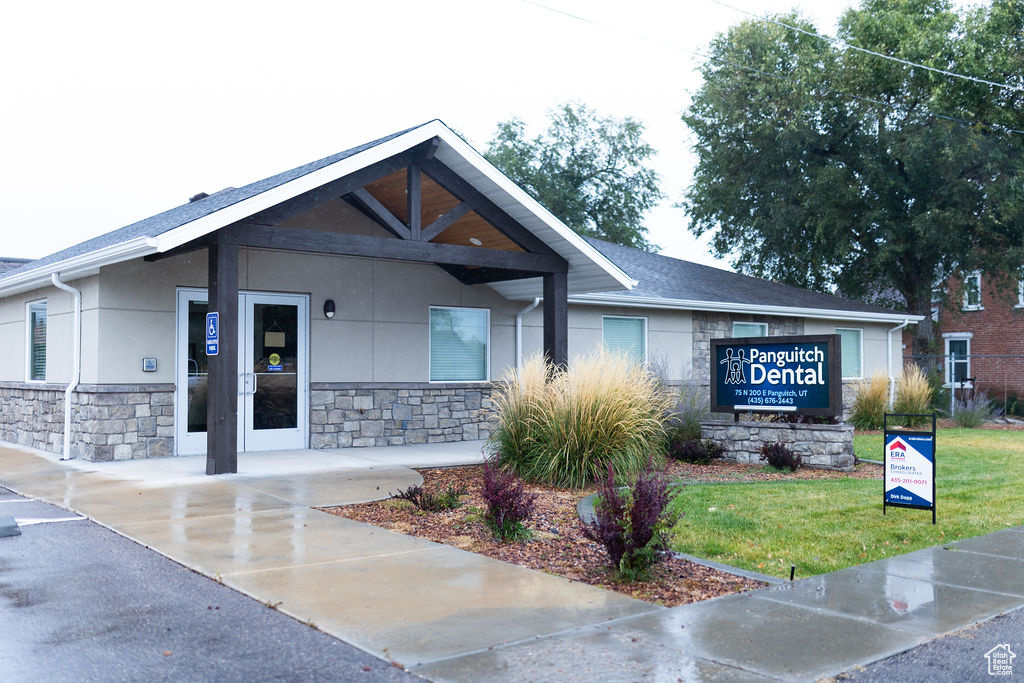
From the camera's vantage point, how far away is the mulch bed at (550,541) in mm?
5406

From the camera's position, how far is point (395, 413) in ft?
45.2

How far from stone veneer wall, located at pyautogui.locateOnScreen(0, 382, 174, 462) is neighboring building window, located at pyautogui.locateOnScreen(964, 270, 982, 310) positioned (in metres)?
24.8

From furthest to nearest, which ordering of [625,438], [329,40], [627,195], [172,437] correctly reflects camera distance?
[627,195], [329,40], [172,437], [625,438]

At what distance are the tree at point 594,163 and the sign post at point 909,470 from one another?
3808 centimetres

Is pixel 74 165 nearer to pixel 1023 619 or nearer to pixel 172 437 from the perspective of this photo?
pixel 172 437

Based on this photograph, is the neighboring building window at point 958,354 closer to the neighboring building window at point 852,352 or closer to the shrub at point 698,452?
the neighboring building window at point 852,352

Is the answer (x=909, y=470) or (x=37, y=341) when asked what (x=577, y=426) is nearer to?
(x=909, y=470)

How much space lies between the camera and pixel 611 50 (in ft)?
57.4

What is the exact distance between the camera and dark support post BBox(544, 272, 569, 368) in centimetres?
1274

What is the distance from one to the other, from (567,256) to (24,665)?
974cm

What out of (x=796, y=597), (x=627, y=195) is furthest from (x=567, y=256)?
(x=627, y=195)

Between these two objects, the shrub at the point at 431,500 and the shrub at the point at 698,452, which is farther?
the shrub at the point at 698,452

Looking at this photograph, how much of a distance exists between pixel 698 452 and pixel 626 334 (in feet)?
17.6

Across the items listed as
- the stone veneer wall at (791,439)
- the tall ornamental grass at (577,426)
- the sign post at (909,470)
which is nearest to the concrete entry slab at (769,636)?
the sign post at (909,470)
